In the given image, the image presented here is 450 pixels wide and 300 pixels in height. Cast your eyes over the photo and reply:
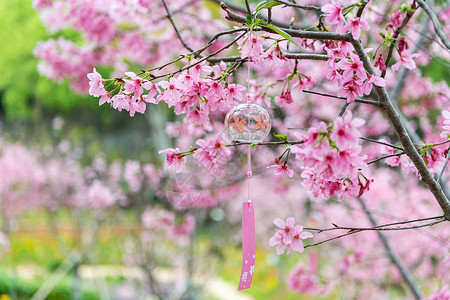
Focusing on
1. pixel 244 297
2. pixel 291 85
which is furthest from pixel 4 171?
pixel 291 85

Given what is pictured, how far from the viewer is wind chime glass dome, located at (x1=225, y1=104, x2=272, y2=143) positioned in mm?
757

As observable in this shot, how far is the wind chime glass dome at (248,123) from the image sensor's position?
0.76m

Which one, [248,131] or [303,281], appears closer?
[248,131]

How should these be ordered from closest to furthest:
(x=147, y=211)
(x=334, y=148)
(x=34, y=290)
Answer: (x=334, y=148)
(x=147, y=211)
(x=34, y=290)

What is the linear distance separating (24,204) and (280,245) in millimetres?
4457

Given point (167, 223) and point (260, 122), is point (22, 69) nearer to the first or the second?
point (167, 223)

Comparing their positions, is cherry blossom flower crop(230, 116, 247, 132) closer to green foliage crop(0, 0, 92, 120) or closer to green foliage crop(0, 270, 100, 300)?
green foliage crop(0, 270, 100, 300)

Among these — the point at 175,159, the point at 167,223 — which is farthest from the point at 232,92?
the point at 167,223

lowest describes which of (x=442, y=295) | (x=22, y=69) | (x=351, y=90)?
(x=442, y=295)

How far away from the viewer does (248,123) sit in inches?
29.7

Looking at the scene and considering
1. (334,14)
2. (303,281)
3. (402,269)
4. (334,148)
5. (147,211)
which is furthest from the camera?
(147,211)

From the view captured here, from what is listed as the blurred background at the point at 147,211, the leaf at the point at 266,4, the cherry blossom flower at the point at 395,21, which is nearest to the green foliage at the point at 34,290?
the blurred background at the point at 147,211

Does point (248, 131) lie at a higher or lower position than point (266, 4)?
lower

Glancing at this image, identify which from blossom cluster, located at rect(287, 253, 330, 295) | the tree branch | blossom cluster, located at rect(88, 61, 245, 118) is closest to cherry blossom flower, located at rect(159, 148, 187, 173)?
blossom cluster, located at rect(88, 61, 245, 118)
